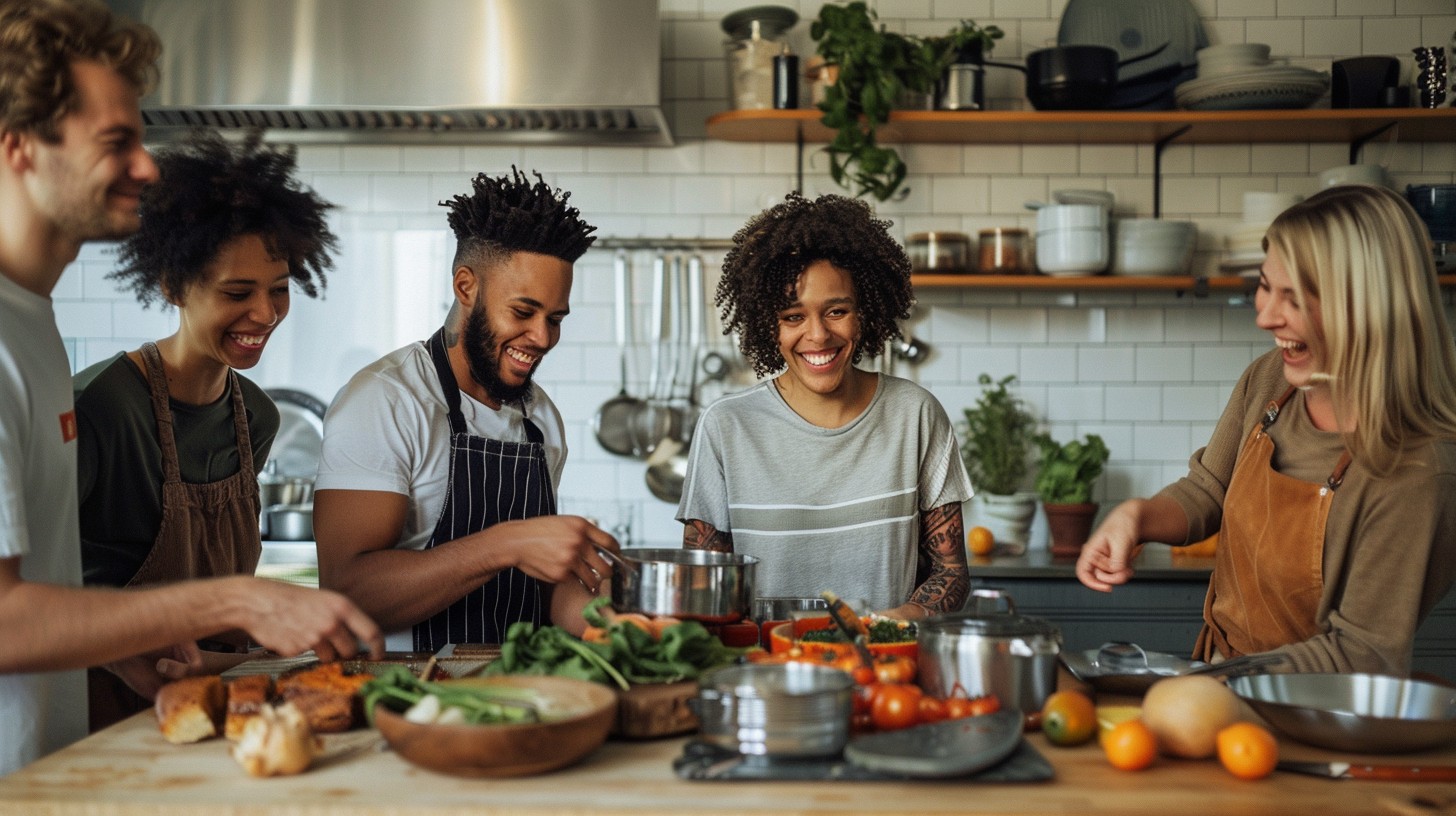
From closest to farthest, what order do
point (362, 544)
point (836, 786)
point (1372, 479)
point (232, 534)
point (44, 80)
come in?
point (836, 786), point (44, 80), point (1372, 479), point (362, 544), point (232, 534)

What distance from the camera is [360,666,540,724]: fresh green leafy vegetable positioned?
4.99ft

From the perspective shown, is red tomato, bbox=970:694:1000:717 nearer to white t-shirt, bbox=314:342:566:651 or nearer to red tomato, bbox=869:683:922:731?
red tomato, bbox=869:683:922:731

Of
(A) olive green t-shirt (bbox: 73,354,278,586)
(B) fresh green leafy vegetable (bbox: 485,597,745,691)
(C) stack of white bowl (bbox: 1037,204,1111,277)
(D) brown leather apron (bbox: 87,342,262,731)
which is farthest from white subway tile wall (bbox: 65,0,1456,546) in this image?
Answer: (B) fresh green leafy vegetable (bbox: 485,597,745,691)

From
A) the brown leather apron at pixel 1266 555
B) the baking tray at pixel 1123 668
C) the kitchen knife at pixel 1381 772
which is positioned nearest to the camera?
the kitchen knife at pixel 1381 772

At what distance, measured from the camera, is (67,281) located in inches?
181

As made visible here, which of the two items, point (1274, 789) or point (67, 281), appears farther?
point (67, 281)

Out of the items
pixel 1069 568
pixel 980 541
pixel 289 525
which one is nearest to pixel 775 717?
pixel 1069 568

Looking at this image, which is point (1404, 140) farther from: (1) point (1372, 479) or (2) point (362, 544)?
(2) point (362, 544)

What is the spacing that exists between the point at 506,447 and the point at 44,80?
109cm

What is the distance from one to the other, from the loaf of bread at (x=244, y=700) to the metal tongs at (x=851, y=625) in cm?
83

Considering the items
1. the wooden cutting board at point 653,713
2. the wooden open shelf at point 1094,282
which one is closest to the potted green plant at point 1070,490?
the wooden open shelf at point 1094,282

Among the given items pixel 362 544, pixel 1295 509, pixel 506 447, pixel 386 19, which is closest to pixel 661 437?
pixel 386 19

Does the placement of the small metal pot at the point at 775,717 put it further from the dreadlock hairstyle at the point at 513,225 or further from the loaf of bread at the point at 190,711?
the dreadlock hairstyle at the point at 513,225

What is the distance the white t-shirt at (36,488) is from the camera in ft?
5.27
